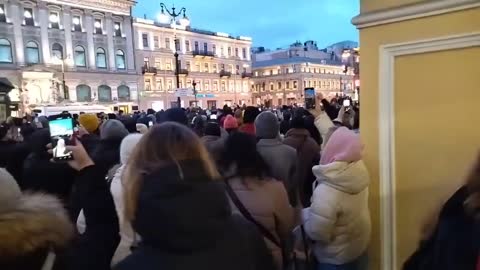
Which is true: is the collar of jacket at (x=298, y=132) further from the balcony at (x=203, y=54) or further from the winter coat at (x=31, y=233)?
the balcony at (x=203, y=54)

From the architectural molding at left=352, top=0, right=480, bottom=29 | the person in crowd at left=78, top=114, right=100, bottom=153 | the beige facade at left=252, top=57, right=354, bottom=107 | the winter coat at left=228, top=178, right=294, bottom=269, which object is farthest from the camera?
the beige facade at left=252, top=57, right=354, bottom=107

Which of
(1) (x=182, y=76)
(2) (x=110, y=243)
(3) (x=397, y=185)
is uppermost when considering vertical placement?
(1) (x=182, y=76)

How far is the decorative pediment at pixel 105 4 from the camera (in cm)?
4746

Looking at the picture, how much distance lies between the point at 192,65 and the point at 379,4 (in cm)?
6160

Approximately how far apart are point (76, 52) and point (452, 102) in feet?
166

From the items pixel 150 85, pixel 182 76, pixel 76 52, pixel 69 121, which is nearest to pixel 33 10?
pixel 76 52

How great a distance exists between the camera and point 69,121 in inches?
148

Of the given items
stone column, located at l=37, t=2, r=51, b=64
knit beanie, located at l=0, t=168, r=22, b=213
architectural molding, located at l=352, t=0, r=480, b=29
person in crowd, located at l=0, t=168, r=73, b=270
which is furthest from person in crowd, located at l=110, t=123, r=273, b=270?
stone column, located at l=37, t=2, r=51, b=64

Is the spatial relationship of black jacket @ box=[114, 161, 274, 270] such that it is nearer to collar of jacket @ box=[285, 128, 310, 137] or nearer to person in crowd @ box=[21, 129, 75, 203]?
person in crowd @ box=[21, 129, 75, 203]

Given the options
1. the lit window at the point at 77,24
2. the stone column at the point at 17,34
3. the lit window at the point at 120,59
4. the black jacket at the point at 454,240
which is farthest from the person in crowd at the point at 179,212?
the lit window at the point at 120,59

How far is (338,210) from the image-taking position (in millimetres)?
2768

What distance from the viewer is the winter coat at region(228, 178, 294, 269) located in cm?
248

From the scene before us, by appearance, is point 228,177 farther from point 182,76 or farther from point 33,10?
point 182,76

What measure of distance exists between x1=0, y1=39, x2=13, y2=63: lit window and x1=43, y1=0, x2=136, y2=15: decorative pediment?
276 inches
